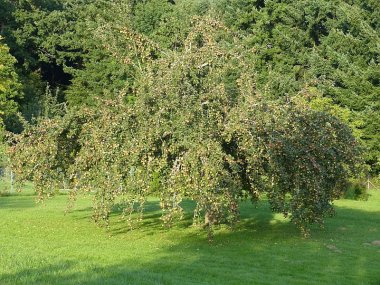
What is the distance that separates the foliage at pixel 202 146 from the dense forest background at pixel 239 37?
2355 centimetres

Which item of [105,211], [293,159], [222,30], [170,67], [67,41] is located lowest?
[105,211]

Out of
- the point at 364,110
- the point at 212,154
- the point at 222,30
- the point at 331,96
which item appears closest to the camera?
the point at 212,154

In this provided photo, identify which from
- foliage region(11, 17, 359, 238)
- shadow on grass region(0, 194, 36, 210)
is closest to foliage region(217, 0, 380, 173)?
shadow on grass region(0, 194, 36, 210)

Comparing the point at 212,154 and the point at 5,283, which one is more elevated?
the point at 212,154

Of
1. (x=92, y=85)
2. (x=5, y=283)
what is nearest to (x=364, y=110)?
(x=92, y=85)

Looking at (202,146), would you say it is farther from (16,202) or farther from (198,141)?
(16,202)

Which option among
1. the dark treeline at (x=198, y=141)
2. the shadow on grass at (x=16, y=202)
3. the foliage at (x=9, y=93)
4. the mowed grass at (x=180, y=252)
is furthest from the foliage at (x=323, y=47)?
the dark treeline at (x=198, y=141)

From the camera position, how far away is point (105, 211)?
15.4 meters

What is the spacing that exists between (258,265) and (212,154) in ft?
9.19

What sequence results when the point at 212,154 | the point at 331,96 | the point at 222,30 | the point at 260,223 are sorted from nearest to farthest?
the point at 212,154, the point at 222,30, the point at 260,223, the point at 331,96

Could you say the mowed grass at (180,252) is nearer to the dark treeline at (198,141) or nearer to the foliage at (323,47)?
the dark treeline at (198,141)

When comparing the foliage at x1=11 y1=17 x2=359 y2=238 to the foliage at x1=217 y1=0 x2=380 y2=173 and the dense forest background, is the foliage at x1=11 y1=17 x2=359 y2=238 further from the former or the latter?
the foliage at x1=217 y1=0 x2=380 y2=173

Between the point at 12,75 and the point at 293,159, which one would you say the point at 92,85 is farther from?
the point at 293,159

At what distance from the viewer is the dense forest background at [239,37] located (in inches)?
1850
